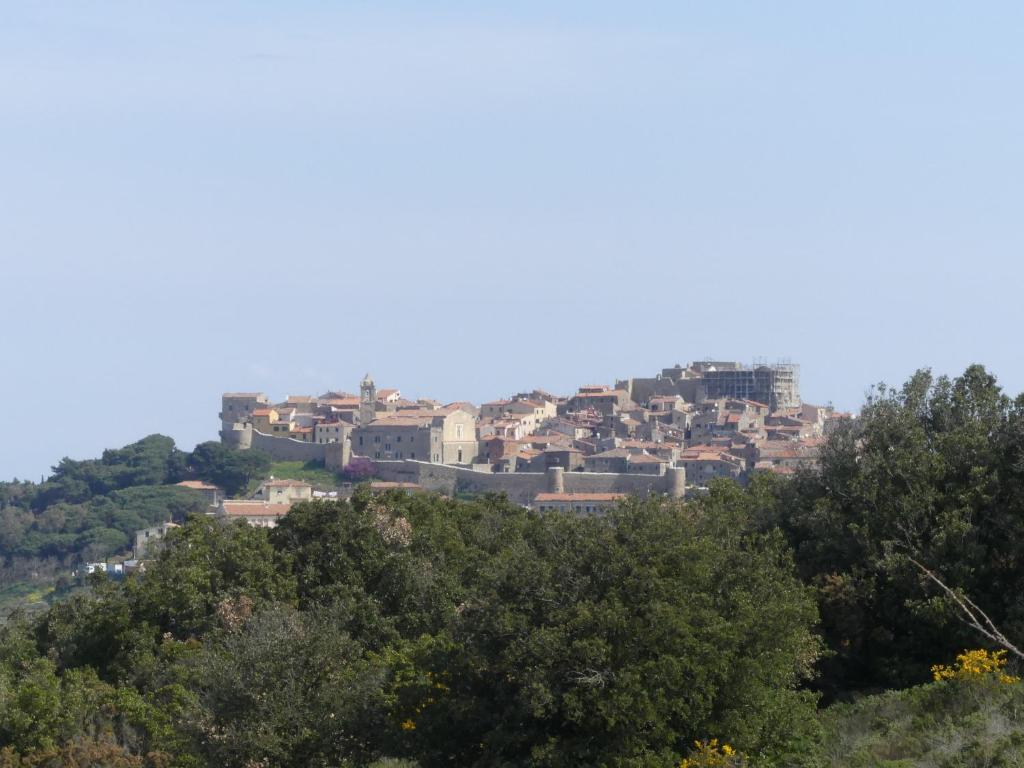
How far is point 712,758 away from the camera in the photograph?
50.5 feet

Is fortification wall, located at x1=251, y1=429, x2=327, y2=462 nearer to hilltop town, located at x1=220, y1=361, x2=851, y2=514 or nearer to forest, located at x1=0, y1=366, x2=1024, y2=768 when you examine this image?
hilltop town, located at x1=220, y1=361, x2=851, y2=514

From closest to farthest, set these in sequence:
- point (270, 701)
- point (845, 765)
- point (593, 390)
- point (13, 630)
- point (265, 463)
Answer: point (845, 765) < point (270, 701) < point (13, 630) < point (265, 463) < point (593, 390)

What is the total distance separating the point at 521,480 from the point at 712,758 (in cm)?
7537

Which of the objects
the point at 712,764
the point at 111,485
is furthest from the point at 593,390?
the point at 712,764

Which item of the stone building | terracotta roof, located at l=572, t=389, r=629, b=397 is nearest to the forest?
the stone building

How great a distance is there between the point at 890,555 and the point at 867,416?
3.20m

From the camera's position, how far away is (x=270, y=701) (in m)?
18.3

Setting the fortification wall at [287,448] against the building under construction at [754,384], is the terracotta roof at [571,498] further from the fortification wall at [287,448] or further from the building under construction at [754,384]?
the building under construction at [754,384]

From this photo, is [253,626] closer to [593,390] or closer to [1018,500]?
[1018,500]

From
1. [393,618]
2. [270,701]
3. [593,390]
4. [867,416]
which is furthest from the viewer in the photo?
[593,390]

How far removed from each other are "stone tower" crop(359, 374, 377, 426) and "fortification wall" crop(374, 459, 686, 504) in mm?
8718

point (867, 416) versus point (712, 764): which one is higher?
point (867, 416)

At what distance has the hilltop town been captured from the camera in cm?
9025

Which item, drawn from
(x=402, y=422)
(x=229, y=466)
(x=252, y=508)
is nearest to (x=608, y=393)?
(x=402, y=422)
